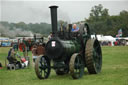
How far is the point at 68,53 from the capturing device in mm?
9656

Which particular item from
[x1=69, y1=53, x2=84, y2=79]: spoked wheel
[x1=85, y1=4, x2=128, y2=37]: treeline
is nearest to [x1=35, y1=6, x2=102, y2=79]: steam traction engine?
[x1=69, y1=53, x2=84, y2=79]: spoked wheel

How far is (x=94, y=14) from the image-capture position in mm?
109312

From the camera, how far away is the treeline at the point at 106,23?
84.6 meters

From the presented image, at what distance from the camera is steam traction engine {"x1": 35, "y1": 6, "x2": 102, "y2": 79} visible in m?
9.39

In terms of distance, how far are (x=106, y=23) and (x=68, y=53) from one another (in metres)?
87.0

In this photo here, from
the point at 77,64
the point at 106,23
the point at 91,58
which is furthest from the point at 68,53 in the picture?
the point at 106,23

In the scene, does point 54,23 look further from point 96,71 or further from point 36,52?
point 36,52

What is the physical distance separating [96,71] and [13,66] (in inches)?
183

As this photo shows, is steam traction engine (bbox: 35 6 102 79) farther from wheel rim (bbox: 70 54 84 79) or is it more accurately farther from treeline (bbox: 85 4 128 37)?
treeline (bbox: 85 4 128 37)

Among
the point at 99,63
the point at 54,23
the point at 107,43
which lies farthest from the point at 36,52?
the point at 107,43

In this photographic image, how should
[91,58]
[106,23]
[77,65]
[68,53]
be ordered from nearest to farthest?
[77,65]
[68,53]
[91,58]
[106,23]

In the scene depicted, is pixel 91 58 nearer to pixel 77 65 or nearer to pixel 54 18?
pixel 77 65

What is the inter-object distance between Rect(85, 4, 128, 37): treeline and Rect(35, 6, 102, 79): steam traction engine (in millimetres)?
73329

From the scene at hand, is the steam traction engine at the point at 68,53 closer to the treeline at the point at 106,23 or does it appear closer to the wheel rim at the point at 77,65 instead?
the wheel rim at the point at 77,65
